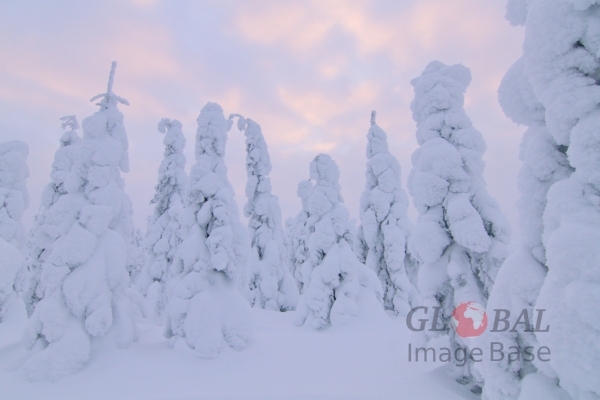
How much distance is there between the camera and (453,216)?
7.88 metres

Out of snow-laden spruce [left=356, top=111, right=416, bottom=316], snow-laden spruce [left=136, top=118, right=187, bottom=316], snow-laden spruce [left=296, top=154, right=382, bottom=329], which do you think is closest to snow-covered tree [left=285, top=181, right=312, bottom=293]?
snow-laden spruce [left=296, top=154, right=382, bottom=329]

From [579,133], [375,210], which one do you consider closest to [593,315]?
[579,133]

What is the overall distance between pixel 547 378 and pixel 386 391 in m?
4.49

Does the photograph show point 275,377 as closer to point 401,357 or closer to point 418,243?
point 401,357

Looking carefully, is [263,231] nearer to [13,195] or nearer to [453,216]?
[13,195]

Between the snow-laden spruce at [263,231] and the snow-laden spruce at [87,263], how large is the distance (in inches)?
414

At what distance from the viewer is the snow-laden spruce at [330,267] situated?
45.2ft

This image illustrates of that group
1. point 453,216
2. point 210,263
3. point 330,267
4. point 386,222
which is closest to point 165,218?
point 210,263

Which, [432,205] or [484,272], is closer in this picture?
[484,272]

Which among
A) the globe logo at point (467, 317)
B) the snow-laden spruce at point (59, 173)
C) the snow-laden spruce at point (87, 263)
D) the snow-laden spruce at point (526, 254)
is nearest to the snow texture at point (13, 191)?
the snow-laden spruce at point (59, 173)

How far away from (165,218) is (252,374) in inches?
633

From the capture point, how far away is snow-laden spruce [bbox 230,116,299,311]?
2042 cm

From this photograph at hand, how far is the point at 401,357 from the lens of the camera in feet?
31.3

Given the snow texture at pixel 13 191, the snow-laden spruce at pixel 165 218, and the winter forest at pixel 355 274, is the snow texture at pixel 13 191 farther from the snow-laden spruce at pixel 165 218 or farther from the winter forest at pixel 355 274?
the snow-laden spruce at pixel 165 218
